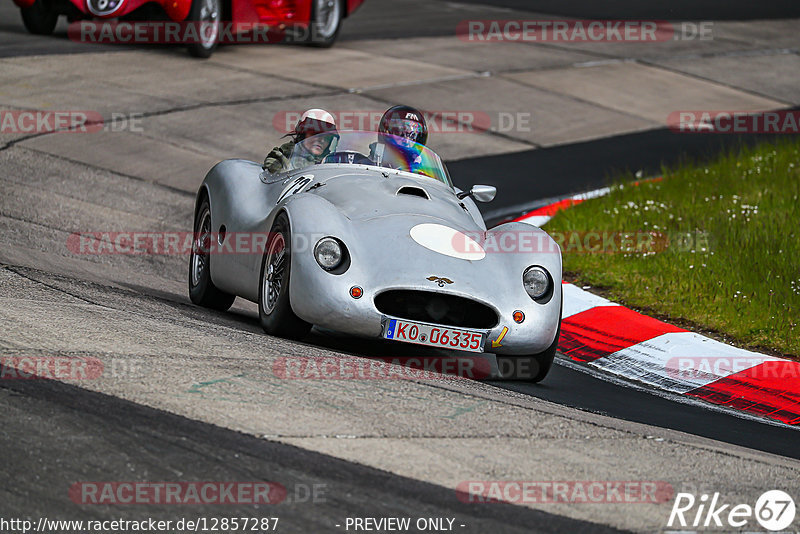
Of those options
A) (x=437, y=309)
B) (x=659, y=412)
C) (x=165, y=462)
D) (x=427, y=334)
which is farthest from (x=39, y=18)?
(x=165, y=462)

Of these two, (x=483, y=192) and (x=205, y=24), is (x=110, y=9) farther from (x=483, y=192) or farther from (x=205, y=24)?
(x=483, y=192)

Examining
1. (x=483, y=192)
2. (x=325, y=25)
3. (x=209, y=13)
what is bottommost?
(x=483, y=192)

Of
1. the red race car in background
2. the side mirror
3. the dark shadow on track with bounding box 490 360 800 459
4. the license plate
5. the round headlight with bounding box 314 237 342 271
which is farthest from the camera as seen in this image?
the red race car in background

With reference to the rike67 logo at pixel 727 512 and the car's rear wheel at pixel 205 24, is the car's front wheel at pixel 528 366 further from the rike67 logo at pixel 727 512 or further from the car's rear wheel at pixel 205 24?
the car's rear wheel at pixel 205 24

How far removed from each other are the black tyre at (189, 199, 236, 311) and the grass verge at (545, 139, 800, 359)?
8.76 feet

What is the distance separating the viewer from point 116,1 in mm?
14172

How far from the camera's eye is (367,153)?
7855 mm

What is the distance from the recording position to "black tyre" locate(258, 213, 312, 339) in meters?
6.44

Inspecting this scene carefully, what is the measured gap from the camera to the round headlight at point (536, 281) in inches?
260

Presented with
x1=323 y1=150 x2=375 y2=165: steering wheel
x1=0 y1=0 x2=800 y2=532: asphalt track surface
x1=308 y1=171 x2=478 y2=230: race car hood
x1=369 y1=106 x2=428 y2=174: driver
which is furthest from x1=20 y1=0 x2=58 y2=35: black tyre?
x1=0 y1=0 x2=800 y2=532: asphalt track surface

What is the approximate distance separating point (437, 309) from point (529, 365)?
2.18ft

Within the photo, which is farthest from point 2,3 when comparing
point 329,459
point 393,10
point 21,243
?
point 329,459

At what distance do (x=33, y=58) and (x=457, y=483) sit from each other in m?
11.7

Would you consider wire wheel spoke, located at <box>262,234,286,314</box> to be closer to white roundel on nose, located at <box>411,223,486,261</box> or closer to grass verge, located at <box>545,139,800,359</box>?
white roundel on nose, located at <box>411,223,486,261</box>
